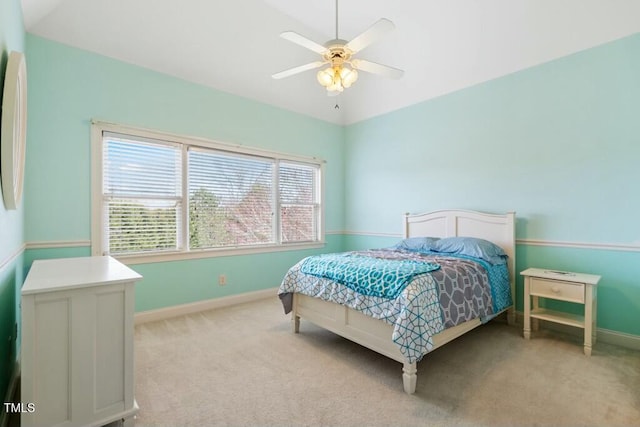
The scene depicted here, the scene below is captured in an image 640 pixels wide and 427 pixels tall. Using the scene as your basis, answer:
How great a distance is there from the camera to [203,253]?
3.73 metres

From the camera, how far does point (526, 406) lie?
1863 mm

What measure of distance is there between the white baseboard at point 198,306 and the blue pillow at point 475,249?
2.47m

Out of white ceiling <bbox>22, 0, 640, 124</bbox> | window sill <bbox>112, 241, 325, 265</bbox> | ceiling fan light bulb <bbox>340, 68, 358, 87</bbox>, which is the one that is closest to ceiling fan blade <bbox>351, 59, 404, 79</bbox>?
ceiling fan light bulb <bbox>340, 68, 358, 87</bbox>

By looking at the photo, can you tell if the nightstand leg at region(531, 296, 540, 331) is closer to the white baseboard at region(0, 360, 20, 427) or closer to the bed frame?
the bed frame

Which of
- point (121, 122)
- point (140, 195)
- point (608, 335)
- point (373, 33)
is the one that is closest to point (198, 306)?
point (140, 195)

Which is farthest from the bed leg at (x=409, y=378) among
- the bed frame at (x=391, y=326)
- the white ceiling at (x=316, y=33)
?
the white ceiling at (x=316, y=33)

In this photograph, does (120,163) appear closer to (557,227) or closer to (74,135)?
(74,135)

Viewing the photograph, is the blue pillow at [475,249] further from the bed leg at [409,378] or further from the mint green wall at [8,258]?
the mint green wall at [8,258]

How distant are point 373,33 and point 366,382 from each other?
8.01ft

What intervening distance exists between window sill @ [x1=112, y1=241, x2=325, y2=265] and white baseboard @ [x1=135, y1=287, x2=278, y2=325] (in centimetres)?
56

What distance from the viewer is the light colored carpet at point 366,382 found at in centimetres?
178

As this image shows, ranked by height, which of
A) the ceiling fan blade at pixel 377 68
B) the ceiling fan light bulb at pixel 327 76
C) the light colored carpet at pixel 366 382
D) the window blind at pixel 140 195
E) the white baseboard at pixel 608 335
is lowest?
the light colored carpet at pixel 366 382

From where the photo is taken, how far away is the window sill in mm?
3229

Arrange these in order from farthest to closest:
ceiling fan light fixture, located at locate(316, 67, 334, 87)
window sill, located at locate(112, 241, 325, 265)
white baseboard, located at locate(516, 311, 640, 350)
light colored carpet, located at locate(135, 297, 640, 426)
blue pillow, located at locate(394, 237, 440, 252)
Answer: blue pillow, located at locate(394, 237, 440, 252)
window sill, located at locate(112, 241, 325, 265)
white baseboard, located at locate(516, 311, 640, 350)
ceiling fan light fixture, located at locate(316, 67, 334, 87)
light colored carpet, located at locate(135, 297, 640, 426)
